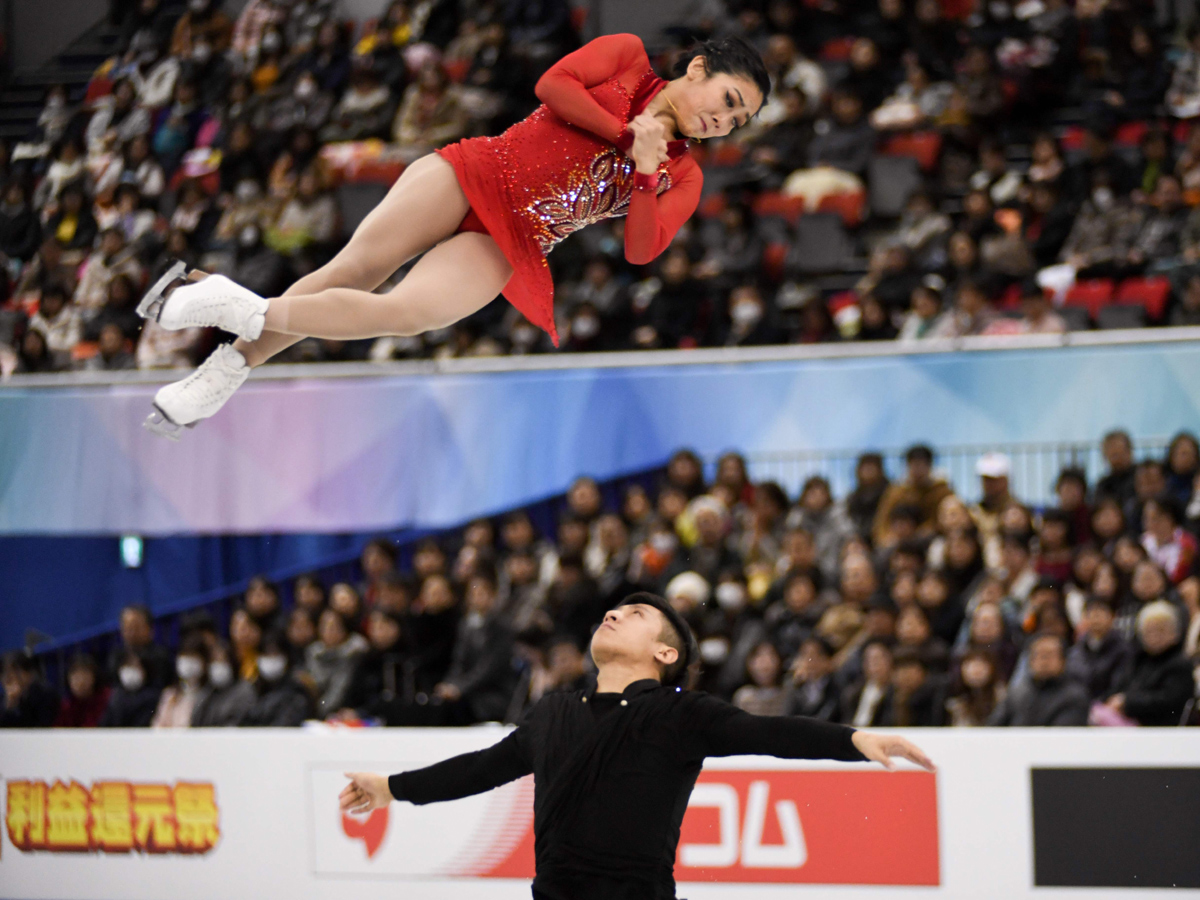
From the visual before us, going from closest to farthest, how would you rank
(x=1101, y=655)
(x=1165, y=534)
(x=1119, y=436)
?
(x=1101, y=655) < (x=1165, y=534) < (x=1119, y=436)

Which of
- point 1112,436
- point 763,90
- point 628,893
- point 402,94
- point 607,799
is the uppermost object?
point 402,94

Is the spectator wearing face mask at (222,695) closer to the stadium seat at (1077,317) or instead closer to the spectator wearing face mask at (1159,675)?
the spectator wearing face mask at (1159,675)

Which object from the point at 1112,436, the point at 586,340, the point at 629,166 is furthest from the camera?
the point at 586,340

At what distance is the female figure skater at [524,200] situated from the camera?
10.3 ft

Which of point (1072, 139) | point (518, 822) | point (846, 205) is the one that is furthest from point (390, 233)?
point (1072, 139)

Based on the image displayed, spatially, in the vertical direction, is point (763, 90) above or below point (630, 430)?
above

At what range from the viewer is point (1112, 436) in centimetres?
579

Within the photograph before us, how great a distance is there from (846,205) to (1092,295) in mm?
1676

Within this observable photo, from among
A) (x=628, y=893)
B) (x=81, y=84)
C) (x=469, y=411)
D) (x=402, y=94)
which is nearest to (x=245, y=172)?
(x=402, y=94)

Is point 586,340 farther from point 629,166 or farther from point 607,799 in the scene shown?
point 607,799

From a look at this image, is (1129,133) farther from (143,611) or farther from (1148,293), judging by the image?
(143,611)

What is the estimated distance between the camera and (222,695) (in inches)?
253

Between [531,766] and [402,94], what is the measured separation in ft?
25.2

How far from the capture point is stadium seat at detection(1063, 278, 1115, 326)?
281 inches
